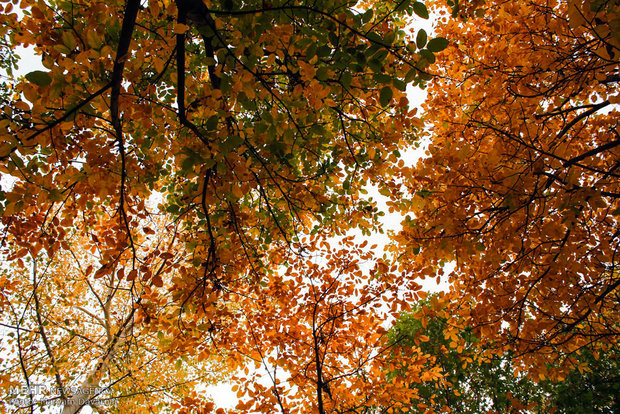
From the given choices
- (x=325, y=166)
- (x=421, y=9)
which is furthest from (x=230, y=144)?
(x=325, y=166)

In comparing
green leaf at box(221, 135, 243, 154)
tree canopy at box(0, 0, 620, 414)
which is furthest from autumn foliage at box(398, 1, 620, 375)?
green leaf at box(221, 135, 243, 154)

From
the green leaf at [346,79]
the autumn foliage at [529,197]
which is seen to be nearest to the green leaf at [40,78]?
the green leaf at [346,79]

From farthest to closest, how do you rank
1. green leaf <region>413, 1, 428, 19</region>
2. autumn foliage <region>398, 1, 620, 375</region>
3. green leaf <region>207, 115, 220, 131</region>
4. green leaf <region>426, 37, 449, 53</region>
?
autumn foliage <region>398, 1, 620, 375</region> → green leaf <region>207, 115, 220, 131</region> → green leaf <region>413, 1, 428, 19</region> → green leaf <region>426, 37, 449, 53</region>

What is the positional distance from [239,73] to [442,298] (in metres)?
3.24

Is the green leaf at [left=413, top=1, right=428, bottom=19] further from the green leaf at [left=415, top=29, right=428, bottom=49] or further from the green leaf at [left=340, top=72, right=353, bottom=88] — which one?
the green leaf at [left=340, top=72, right=353, bottom=88]

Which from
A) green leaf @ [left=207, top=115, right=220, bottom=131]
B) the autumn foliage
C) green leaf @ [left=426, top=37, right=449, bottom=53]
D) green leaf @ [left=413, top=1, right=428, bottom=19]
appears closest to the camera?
green leaf @ [left=426, top=37, right=449, bottom=53]

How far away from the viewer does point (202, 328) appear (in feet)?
8.29

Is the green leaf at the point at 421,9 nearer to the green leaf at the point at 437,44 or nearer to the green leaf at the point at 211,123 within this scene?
the green leaf at the point at 437,44

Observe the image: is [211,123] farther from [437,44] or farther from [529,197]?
[529,197]

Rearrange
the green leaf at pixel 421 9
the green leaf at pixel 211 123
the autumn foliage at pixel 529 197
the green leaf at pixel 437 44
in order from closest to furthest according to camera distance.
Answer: the green leaf at pixel 437 44 < the green leaf at pixel 421 9 < the green leaf at pixel 211 123 < the autumn foliage at pixel 529 197

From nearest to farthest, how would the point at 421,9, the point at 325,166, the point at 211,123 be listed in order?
the point at 421,9, the point at 211,123, the point at 325,166

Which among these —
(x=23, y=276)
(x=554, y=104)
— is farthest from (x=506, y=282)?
(x=23, y=276)

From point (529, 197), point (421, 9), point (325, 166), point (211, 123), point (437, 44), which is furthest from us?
point (325, 166)

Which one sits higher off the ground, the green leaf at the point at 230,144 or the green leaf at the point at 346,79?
the green leaf at the point at 346,79
